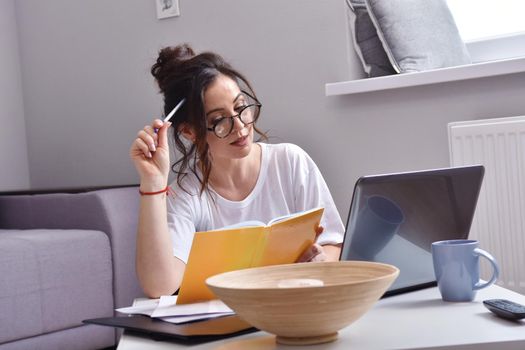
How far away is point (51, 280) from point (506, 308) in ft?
5.48

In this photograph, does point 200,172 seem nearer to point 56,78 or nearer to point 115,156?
point 115,156

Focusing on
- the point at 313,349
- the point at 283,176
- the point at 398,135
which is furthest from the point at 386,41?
the point at 313,349

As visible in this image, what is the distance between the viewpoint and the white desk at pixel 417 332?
3.11 feet

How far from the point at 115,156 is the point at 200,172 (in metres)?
1.37

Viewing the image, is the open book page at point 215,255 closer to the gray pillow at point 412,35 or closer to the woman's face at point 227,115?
the woman's face at point 227,115

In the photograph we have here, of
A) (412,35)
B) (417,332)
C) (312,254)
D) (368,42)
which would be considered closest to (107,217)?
(368,42)

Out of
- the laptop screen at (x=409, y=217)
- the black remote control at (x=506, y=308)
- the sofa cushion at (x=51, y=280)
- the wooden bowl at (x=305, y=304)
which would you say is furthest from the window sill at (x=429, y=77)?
the wooden bowl at (x=305, y=304)

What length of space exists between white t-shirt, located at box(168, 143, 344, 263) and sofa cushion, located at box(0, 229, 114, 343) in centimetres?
69

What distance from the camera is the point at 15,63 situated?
3445 mm

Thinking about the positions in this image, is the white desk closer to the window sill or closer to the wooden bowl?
the wooden bowl

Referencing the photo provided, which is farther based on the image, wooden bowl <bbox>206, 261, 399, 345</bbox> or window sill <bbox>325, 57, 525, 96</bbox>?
window sill <bbox>325, 57, 525, 96</bbox>

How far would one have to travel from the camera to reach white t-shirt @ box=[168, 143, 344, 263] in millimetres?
1836

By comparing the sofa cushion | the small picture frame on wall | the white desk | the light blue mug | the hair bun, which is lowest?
the sofa cushion

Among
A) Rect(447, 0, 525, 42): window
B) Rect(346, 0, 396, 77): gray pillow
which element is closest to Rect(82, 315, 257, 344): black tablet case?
Rect(346, 0, 396, 77): gray pillow
